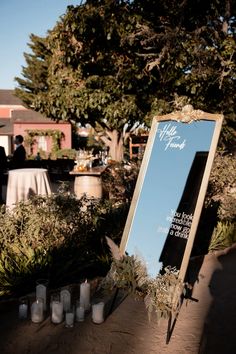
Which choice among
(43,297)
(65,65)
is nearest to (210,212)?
(43,297)

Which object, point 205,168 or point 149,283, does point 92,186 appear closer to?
point 149,283

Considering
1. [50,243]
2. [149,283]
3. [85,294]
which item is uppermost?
[149,283]

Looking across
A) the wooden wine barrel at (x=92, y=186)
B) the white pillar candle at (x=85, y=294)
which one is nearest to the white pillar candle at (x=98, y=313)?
the white pillar candle at (x=85, y=294)

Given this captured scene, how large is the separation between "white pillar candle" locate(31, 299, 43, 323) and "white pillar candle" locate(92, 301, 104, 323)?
49 cm

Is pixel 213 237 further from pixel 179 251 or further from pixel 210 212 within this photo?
pixel 179 251

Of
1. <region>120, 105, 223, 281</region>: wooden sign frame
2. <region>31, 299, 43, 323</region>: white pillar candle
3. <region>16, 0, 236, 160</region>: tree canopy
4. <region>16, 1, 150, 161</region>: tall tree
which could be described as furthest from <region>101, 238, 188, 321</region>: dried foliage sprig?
<region>16, 1, 150, 161</region>: tall tree

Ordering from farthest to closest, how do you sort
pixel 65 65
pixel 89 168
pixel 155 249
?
pixel 65 65 → pixel 89 168 → pixel 155 249

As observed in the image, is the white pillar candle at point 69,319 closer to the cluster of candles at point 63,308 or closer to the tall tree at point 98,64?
the cluster of candles at point 63,308

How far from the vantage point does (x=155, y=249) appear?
11.1ft

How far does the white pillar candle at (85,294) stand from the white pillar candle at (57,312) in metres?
0.27

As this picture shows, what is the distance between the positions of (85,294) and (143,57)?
721cm

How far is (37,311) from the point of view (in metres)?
3.17

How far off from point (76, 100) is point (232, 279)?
662 cm

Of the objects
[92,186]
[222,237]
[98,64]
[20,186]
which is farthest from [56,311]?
[98,64]
